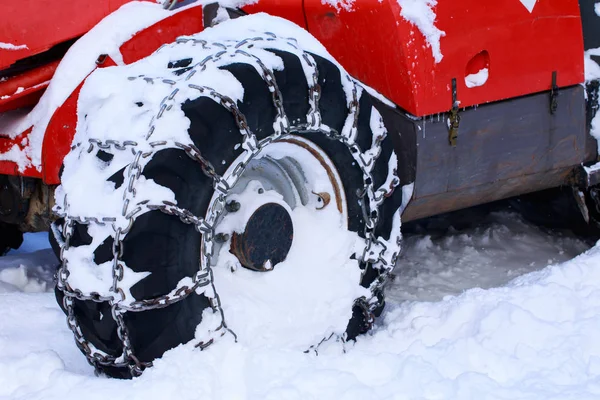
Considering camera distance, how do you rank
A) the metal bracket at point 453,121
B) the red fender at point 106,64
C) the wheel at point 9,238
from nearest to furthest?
the red fender at point 106,64 < the metal bracket at point 453,121 < the wheel at point 9,238

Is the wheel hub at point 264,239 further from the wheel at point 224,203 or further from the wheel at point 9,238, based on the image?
the wheel at point 9,238

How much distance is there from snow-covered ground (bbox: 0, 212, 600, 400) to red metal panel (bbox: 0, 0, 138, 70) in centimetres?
89

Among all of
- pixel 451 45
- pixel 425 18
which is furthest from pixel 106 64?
pixel 451 45

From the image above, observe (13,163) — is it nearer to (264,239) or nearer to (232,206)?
(232,206)

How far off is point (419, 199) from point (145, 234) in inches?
47.5

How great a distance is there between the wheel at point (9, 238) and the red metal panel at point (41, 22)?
4.11 feet

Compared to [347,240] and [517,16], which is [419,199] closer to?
[347,240]

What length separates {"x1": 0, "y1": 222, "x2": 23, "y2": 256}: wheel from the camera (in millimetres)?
3825

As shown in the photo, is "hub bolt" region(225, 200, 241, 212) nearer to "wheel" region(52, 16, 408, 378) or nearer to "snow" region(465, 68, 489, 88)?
"wheel" region(52, 16, 408, 378)

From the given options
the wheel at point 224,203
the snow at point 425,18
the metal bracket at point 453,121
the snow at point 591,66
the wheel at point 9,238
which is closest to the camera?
the wheel at point 224,203

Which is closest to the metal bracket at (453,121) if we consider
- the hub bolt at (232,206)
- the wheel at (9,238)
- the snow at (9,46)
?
the hub bolt at (232,206)

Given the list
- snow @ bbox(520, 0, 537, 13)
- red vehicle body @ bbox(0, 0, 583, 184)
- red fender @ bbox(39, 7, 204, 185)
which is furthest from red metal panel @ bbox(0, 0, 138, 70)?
snow @ bbox(520, 0, 537, 13)

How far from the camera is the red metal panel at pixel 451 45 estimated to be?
2896mm

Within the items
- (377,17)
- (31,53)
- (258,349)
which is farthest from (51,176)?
(377,17)
